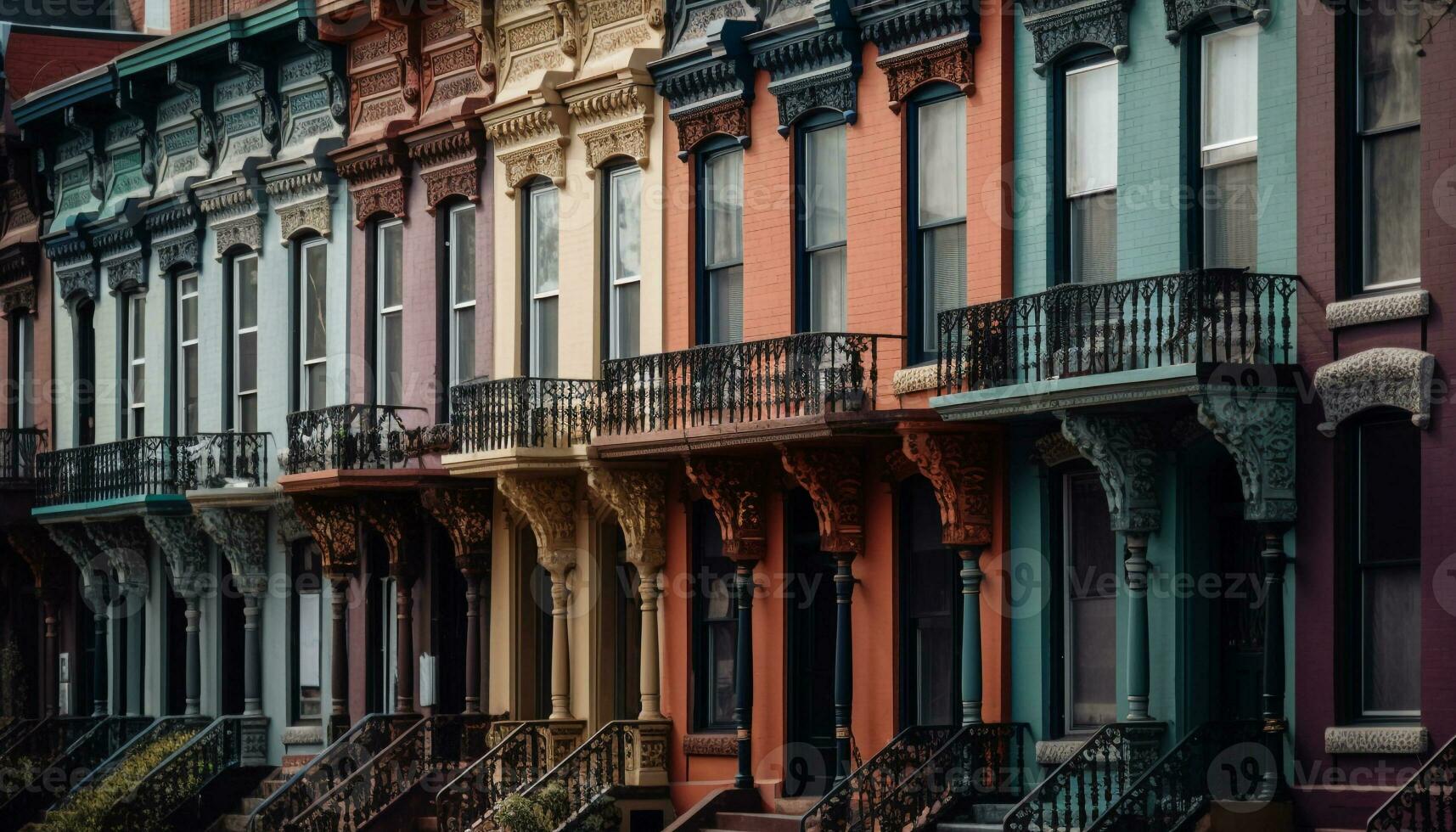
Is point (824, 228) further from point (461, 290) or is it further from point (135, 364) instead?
point (135, 364)

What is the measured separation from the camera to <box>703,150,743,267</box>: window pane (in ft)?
95.5

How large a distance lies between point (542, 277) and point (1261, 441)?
12.2 metres

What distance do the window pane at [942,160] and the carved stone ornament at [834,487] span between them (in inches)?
97.8

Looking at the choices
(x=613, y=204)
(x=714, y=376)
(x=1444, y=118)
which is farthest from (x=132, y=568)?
(x=1444, y=118)

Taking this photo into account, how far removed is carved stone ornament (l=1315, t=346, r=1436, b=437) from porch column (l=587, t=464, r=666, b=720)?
375 inches

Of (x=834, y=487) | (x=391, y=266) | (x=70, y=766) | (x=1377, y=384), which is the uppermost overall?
(x=391, y=266)

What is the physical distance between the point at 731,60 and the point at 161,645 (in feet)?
49.1

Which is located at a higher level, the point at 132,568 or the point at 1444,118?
the point at 1444,118

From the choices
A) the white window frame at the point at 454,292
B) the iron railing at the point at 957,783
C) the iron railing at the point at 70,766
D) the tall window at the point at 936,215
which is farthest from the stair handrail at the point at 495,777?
the iron railing at the point at 70,766

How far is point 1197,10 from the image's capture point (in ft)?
76.0

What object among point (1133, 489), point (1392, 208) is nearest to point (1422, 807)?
point (1133, 489)

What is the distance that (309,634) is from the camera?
3594 cm

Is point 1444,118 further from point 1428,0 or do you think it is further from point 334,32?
point 334,32

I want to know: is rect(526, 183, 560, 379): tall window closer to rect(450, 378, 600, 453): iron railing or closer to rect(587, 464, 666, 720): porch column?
rect(450, 378, 600, 453): iron railing
